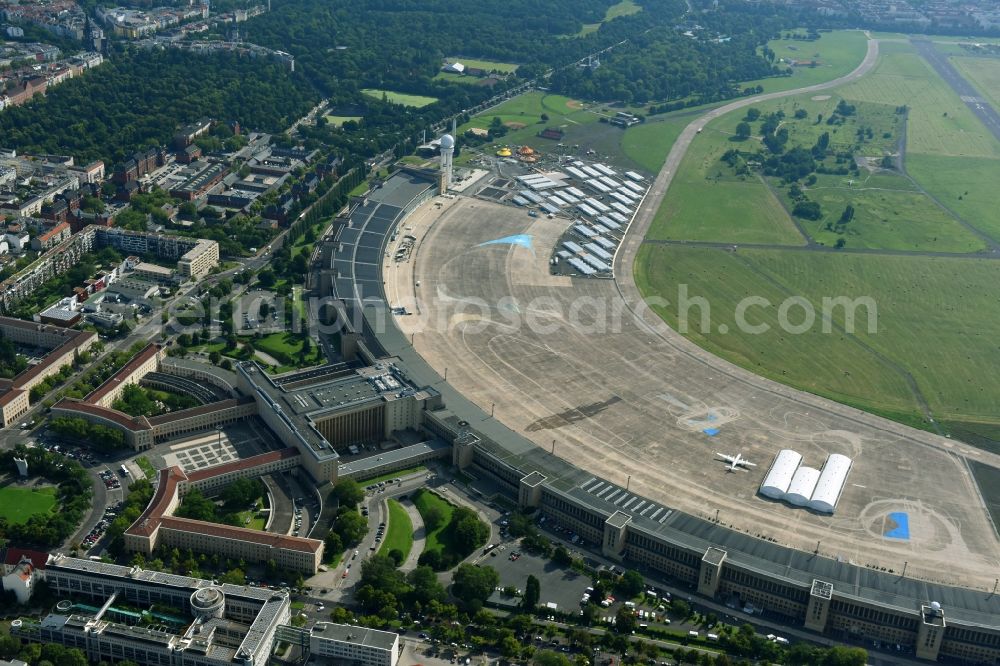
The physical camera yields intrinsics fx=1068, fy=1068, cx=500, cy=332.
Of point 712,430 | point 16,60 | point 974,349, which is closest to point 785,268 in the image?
point 974,349

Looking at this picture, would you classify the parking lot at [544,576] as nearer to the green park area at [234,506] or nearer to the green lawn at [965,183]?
the green park area at [234,506]

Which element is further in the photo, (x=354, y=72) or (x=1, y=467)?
(x=354, y=72)

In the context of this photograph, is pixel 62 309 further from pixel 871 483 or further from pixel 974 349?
pixel 974 349

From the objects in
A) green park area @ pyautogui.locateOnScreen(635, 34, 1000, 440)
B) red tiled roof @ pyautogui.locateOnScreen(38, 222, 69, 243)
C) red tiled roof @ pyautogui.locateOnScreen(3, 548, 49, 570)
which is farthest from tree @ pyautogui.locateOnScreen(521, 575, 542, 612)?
red tiled roof @ pyautogui.locateOnScreen(38, 222, 69, 243)

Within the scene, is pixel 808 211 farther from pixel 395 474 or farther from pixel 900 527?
pixel 395 474

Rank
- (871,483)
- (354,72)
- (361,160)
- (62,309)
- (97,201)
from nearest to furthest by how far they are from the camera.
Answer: (871,483) < (62,309) < (97,201) < (361,160) < (354,72)

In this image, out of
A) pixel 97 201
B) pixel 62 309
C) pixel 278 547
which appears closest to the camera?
pixel 278 547

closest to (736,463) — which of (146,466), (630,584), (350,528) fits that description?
(630,584)

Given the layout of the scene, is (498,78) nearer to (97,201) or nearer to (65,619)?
(97,201)
